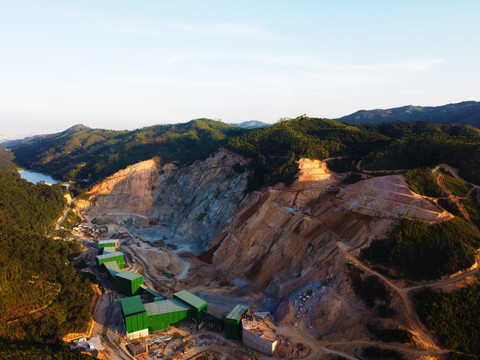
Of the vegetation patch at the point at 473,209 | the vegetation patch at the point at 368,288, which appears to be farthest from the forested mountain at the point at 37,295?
the vegetation patch at the point at 473,209

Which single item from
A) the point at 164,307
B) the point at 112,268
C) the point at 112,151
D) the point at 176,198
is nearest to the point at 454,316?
the point at 164,307

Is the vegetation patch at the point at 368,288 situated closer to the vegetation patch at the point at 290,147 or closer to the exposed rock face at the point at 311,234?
the exposed rock face at the point at 311,234

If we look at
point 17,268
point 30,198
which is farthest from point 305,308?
point 30,198

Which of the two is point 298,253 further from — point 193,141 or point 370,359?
point 193,141

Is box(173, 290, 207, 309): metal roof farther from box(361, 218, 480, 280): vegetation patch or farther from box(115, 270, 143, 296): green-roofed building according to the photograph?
box(361, 218, 480, 280): vegetation patch

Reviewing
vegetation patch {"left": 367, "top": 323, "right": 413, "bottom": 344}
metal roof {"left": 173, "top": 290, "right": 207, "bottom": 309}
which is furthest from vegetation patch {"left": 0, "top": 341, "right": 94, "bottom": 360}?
vegetation patch {"left": 367, "top": 323, "right": 413, "bottom": 344}
